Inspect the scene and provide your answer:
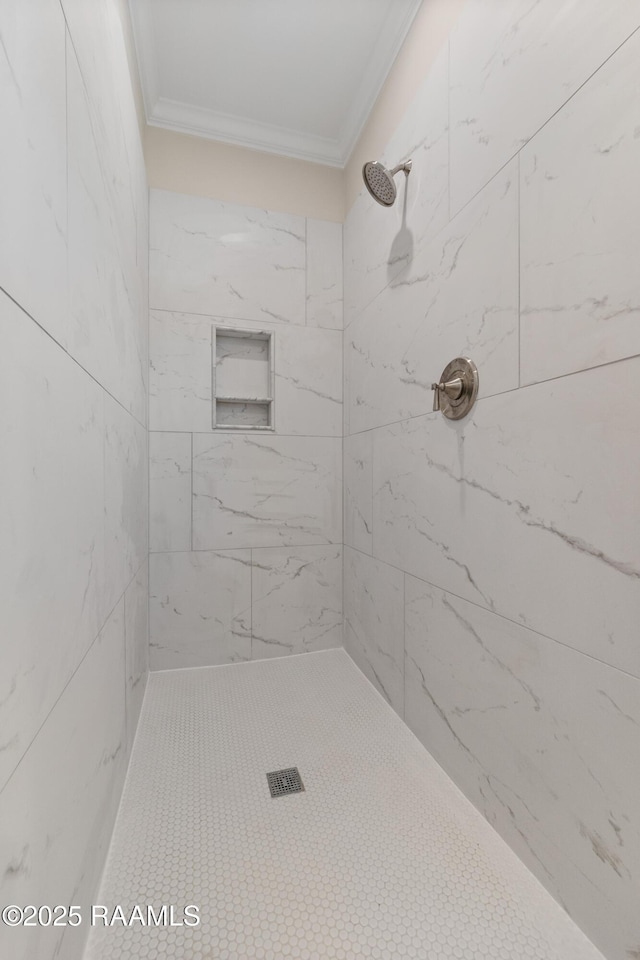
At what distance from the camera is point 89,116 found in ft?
2.70

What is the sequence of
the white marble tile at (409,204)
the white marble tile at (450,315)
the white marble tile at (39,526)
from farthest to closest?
1. the white marble tile at (409,204)
2. the white marble tile at (450,315)
3. the white marble tile at (39,526)

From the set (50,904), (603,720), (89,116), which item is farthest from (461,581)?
(89,116)

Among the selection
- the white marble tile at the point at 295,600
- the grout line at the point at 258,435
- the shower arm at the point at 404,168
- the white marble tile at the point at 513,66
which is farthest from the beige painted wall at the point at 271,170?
the white marble tile at the point at 295,600

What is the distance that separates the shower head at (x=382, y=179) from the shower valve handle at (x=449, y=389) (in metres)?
0.75

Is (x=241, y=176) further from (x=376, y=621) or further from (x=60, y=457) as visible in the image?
(x=376, y=621)

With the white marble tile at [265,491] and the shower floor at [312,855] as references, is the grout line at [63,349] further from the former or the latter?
the shower floor at [312,855]

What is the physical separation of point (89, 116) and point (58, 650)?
1031 millimetres

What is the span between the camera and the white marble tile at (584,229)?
69 cm

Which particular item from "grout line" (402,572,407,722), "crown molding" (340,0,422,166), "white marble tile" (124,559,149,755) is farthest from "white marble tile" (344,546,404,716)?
"crown molding" (340,0,422,166)

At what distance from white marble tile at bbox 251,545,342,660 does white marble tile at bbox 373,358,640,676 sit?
0.81 metres

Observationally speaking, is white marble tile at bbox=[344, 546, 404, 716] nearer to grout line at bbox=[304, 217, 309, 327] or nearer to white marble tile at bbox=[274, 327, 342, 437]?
white marble tile at bbox=[274, 327, 342, 437]

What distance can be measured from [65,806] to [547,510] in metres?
1.03

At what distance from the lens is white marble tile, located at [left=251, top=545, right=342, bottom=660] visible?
1932 mm

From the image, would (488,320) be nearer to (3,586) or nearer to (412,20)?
(3,586)
